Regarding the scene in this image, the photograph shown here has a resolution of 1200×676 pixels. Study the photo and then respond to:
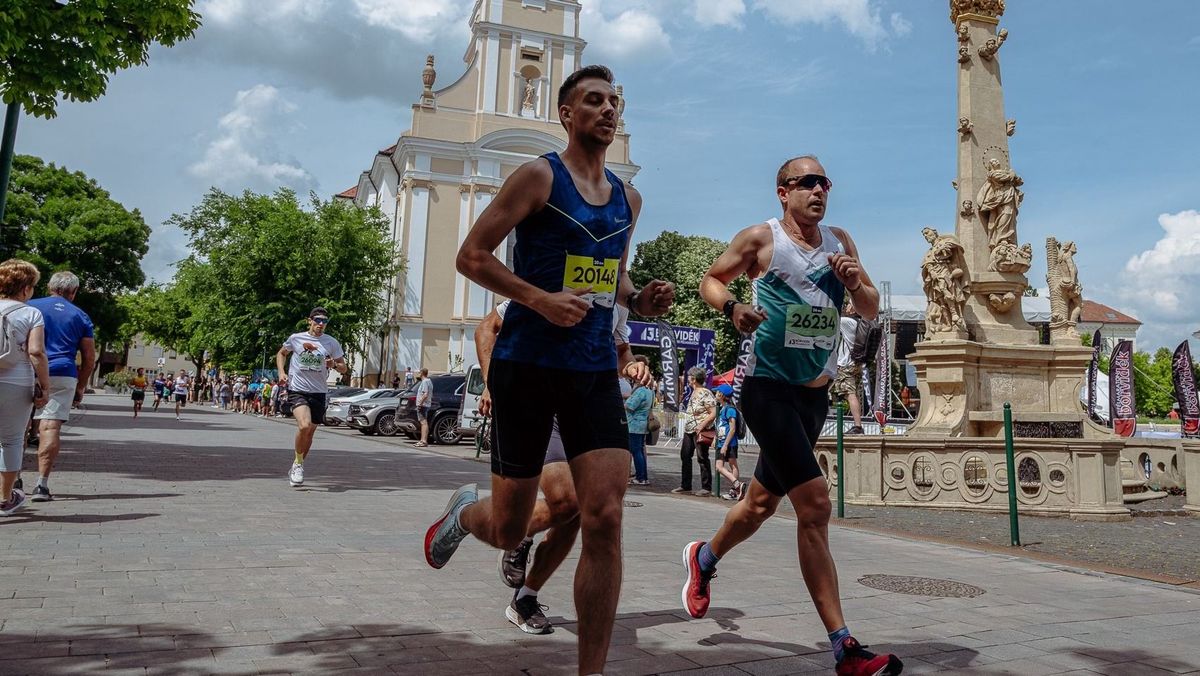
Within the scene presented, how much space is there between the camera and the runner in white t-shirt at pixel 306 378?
10.3m

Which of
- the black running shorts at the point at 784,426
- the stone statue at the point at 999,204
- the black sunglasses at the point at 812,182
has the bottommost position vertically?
the black running shorts at the point at 784,426

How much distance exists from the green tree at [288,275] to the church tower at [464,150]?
2131 millimetres

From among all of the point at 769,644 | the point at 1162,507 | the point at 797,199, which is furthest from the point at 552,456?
the point at 1162,507

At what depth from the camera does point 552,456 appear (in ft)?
14.4

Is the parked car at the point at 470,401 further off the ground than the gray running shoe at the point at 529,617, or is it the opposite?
the parked car at the point at 470,401

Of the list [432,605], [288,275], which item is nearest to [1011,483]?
[432,605]

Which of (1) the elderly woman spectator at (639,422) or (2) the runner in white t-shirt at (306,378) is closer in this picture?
(2) the runner in white t-shirt at (306,378)

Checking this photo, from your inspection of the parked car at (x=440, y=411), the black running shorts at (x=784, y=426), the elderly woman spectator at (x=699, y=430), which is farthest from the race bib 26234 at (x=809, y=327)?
the parked car at (x=440, y=411)

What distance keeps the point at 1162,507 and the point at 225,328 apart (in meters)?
40.9

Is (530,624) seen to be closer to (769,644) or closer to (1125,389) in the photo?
(769,644)

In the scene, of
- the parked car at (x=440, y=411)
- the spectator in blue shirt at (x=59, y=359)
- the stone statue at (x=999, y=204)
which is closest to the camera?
the spectator in blue shirt at (x=59, y=359)

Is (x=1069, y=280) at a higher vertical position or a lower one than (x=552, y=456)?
higher

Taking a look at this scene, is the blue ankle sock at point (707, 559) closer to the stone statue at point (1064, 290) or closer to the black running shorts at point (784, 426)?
the black running shorts at point (784, 426)

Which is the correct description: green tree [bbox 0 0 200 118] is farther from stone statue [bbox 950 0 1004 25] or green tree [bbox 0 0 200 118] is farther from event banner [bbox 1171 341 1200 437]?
event banner [bbox 1171 341 1200 437]
